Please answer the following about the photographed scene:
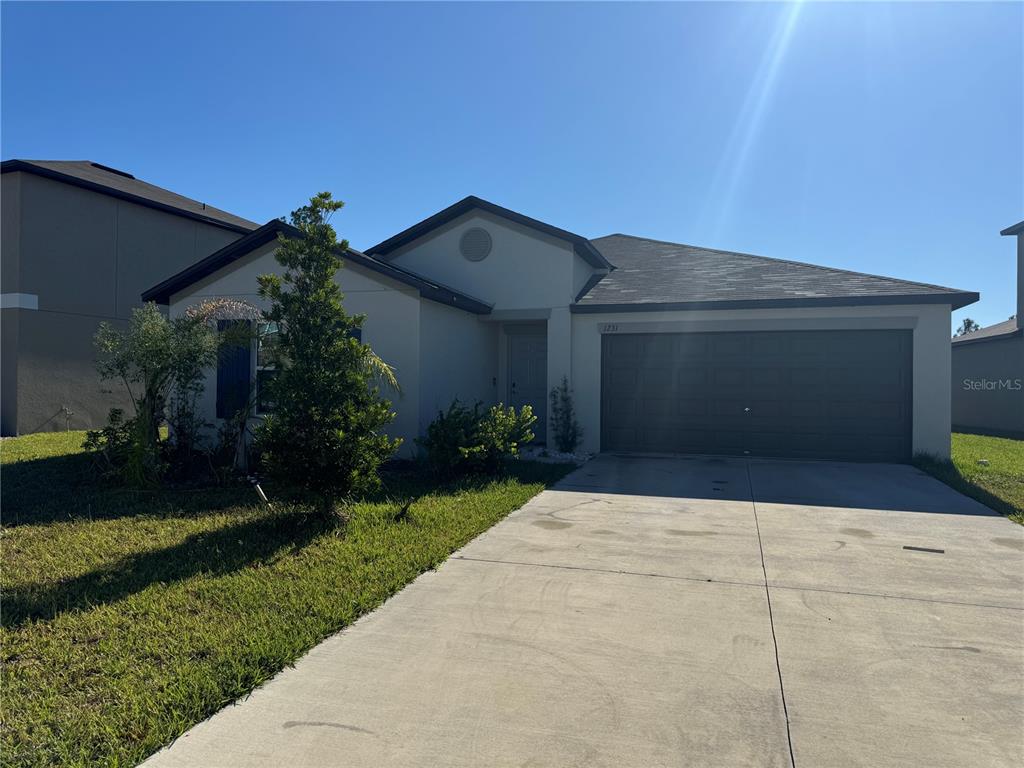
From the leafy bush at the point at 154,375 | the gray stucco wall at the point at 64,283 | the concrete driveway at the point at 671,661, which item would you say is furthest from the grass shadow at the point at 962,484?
the gray stucco wall at the point at 64,283

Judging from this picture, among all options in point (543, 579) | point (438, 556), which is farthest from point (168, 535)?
point (543, 579)

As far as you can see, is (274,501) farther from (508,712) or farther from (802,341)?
(802,341)

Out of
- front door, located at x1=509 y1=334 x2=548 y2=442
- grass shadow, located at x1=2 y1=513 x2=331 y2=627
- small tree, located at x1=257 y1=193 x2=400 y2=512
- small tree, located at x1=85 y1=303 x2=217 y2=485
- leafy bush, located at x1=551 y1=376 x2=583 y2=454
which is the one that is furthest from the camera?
front door, located at x1=509 y1=334 x2=548 y2=442

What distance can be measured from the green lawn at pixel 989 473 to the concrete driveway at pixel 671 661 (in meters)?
1.73

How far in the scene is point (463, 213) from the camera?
12867 mm

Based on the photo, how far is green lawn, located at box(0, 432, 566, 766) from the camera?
10.2ft

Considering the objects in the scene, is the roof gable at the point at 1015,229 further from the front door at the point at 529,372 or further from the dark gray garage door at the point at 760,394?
the front door at the point at 529,372

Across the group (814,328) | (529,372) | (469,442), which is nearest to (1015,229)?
(814,328)

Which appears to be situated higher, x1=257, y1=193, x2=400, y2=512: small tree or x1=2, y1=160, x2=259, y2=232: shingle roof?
x1=2, y1=160, x2=259, y2=232: shingle roof

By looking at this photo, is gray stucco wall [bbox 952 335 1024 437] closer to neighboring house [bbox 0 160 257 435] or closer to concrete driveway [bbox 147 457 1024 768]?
concrete driveway [bbox 147 457 1024 768]

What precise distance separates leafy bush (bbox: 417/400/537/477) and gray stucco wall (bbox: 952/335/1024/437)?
15.4 meters

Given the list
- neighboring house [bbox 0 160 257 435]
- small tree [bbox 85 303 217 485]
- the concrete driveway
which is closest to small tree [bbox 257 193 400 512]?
the concrete driveway

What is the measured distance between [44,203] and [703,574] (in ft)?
49.4

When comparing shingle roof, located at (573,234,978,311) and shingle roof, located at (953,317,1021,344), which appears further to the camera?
shingle roof, located at (953,317,1021,344)
